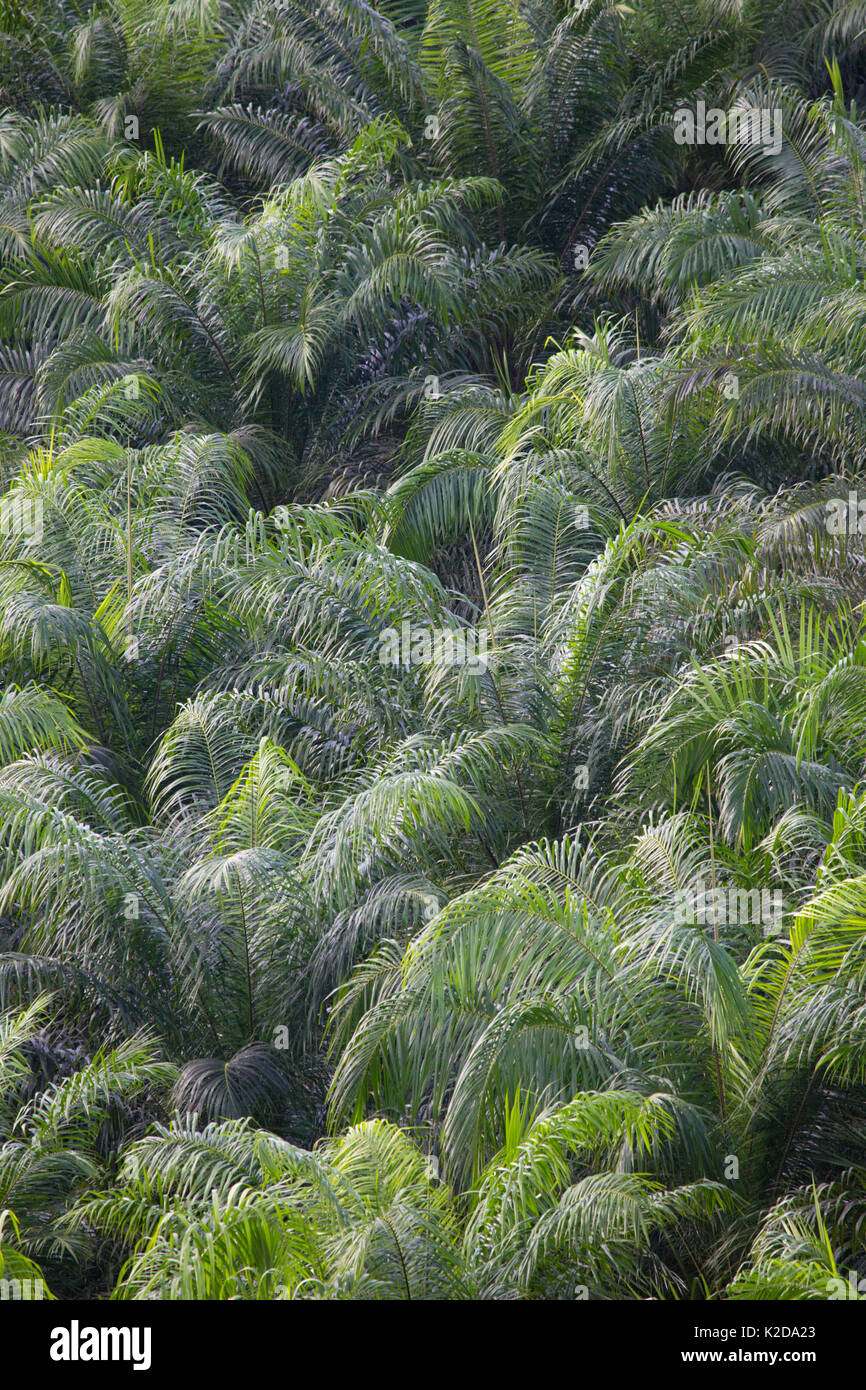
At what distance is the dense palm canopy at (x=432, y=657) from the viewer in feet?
15.0

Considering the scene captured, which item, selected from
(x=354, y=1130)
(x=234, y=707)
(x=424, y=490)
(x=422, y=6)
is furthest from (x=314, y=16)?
(x=354, y=1130)

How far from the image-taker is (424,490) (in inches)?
344

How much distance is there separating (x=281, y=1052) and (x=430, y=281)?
5691mm

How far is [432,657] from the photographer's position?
6816 mm

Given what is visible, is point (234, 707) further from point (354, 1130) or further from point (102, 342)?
point (102, 342)

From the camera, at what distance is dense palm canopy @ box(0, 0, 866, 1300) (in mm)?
4562

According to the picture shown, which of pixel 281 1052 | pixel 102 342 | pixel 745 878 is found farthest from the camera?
pixel 102 342

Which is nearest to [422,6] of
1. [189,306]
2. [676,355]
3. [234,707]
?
[189,306]

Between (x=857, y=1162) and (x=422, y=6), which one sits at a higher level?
(x=422, y=6)

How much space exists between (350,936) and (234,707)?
1620 mm
